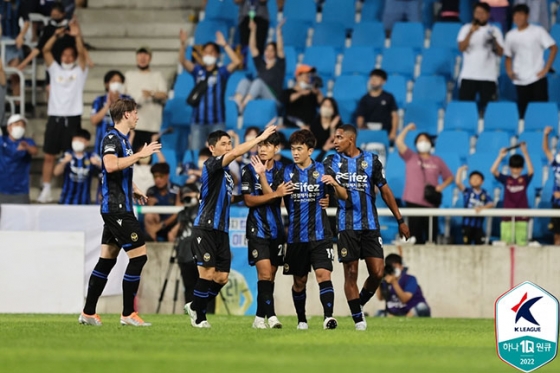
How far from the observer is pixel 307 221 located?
575 inches

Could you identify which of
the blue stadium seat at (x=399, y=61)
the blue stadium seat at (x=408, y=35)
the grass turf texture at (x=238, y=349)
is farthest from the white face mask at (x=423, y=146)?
the grass turf texture at (x=238, y=349)

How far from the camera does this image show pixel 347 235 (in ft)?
48.9

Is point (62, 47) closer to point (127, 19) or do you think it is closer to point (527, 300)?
point (127, 19)

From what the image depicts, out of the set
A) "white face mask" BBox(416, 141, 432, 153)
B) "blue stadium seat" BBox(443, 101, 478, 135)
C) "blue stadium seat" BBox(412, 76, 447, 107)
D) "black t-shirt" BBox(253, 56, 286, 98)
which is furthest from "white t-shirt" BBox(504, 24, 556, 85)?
"black t-shirt" BBox(253, 56, 286, 98)

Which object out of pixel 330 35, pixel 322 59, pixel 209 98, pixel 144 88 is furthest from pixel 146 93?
pixel 330 35

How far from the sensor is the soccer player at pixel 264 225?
14.5 metres

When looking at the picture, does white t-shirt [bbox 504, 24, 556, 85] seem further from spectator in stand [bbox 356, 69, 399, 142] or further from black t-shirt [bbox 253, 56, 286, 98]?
black t-shirt [bbox 253, 56, 286, 98]

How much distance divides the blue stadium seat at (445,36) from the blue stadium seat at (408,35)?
0.81ft

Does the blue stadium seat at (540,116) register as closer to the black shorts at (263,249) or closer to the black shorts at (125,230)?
the black shorts at (263,249)

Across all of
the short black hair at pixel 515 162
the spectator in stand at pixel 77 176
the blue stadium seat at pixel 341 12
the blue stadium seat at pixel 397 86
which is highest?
the blue stadium seat at pixel 341 12

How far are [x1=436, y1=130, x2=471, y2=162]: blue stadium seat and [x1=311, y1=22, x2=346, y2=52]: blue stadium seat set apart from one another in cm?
358

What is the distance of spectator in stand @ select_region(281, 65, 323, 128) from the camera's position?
22828mm

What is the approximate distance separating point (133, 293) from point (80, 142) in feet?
28.2

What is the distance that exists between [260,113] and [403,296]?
16.3ft
